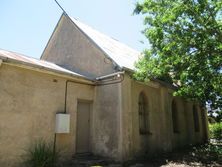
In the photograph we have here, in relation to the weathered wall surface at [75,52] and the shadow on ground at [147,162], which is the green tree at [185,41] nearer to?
the weathered wall surface at [75,52]

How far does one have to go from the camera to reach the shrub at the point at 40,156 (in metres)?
7.54

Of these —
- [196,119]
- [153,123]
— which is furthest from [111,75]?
[196,119]

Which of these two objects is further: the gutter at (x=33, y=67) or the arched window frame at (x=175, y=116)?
the arched window frame at (x=175, y=116)

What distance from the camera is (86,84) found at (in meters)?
10.4

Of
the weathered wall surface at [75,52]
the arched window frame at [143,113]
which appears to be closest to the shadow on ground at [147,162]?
the arched window frame at [143,113]

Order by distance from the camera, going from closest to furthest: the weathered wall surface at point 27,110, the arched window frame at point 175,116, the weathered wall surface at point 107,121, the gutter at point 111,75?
the weathered wall surface at point 27,110 < the weathered wall surface at point 107,121 < the gutter at point 111,75 < the arched window frame at point 175,116

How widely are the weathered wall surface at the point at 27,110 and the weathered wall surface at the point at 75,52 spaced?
214 cm

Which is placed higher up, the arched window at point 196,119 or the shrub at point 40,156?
the arched window at point 196,119

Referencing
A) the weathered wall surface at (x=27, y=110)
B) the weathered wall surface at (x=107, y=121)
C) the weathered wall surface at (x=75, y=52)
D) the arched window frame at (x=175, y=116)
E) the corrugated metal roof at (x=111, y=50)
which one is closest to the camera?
the weathered wall surface at (x=27, y=110)

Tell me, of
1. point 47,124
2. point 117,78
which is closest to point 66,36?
point 117,78

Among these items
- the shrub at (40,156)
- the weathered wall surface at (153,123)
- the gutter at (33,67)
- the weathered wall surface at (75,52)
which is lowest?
the shrub at (40,156)

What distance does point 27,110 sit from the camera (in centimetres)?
793

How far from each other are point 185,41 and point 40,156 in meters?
6.92

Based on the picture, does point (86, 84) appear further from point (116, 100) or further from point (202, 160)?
point (202, 160)
